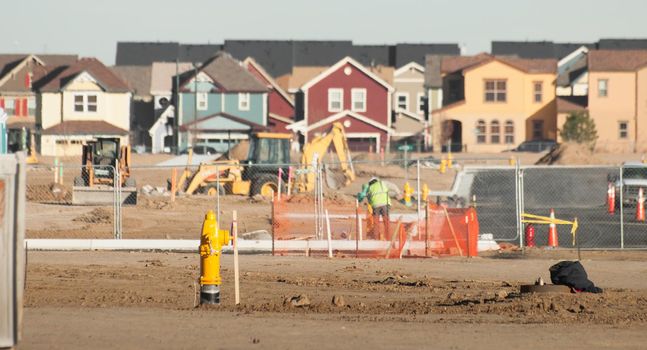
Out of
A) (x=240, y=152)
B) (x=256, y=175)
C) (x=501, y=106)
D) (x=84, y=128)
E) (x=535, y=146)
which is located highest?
(x=501, y=106)

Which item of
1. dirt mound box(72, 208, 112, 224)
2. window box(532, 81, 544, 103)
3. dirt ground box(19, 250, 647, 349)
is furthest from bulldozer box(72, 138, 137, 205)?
window box(532, 81, 544, 103)

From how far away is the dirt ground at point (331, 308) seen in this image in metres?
13.0

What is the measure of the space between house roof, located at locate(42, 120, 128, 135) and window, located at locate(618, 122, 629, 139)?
30.2m

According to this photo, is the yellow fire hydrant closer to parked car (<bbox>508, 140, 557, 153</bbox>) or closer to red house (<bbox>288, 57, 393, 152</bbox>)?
parked car (<bbox>508, 140, 557, 153</bbox>)

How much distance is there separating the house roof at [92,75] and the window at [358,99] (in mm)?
14206

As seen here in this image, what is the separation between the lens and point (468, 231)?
25422 mm

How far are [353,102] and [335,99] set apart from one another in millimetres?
1174

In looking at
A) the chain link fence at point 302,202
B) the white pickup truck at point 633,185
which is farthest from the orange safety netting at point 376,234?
the white pickup truck at point 633,185

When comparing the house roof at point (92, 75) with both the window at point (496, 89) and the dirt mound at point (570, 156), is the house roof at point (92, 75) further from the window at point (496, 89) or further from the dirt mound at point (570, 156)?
the dirt mound at point (570, 156)

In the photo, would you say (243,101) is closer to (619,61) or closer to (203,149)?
(203,149)

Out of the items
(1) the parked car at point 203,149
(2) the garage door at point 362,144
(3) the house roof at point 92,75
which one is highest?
(3) the house roof at point 92,75

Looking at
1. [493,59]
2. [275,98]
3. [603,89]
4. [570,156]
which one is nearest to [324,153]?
[570,156]

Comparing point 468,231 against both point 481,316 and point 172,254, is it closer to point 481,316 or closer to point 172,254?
point 172,254

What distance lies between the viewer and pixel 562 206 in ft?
143
